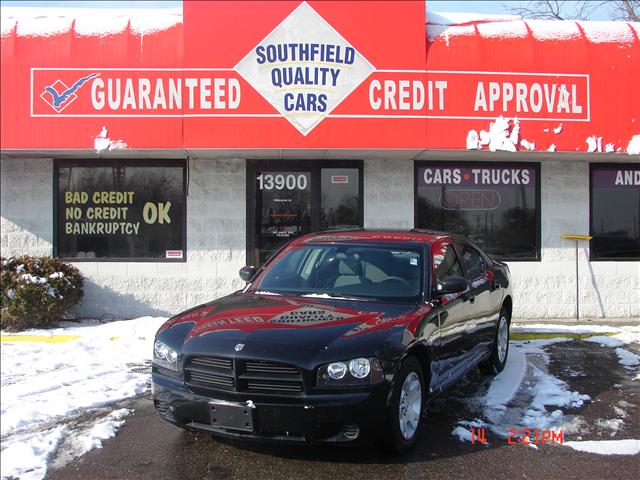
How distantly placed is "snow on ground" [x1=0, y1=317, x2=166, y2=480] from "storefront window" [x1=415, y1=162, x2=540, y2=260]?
4999mm

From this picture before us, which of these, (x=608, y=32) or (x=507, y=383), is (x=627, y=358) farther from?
(x=608, y=32)

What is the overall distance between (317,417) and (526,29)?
7930mm

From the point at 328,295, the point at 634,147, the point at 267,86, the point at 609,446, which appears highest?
the point at 267,86

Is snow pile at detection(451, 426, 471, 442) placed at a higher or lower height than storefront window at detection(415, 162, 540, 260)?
lower

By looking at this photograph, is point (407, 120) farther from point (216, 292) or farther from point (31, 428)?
point (31, 428)

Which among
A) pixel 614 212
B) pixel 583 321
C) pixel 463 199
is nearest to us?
pixel 583 321

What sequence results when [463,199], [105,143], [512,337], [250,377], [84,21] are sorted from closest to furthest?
[250,377] → [512,337] → [105,143] → [84,21] → [463,199]

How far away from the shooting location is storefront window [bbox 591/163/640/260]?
10.1m

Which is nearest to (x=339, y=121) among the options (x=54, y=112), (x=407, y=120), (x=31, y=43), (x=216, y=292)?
(x=407, y=120)

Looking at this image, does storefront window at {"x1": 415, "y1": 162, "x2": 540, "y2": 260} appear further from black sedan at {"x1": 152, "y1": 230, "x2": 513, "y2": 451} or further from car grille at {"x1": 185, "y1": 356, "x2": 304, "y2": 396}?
car grille at {"x1": 185, "y1": 356, "x2": 304, "y2": 396}

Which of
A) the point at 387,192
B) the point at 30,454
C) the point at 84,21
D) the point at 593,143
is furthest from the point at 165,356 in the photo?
the point at 593,143

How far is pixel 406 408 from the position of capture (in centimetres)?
400

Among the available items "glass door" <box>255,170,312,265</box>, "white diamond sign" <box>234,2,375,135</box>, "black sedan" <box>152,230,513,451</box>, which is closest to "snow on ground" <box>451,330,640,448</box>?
"black sedan" <box>152,230,513,451</box>

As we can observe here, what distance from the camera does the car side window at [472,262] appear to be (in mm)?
5816
